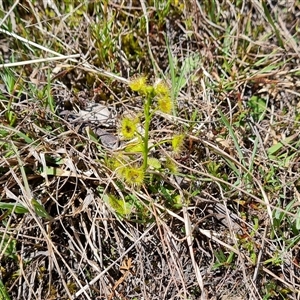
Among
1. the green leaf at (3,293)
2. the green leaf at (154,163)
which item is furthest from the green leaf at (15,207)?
the green leaf at (154,163)

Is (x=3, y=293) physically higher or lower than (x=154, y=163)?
lower

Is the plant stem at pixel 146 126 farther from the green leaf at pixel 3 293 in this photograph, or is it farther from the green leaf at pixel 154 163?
the green leaf at pixel 3 293

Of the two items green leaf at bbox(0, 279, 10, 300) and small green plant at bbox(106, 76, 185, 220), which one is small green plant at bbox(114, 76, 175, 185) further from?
green leaf at bbox(0, 279, 10, 300)

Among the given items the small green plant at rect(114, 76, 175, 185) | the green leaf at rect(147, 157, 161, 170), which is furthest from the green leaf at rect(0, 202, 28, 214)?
the green leaf at rect(147, 157, 161, 170)

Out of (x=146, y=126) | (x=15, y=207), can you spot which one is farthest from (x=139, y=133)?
(x=15, y=207)

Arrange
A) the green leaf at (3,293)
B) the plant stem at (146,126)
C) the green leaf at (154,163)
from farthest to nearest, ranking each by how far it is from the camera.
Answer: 1. the green leaf at (154,163)
2. the green leaf at (3,293)
3. the plant stem at (146,126)

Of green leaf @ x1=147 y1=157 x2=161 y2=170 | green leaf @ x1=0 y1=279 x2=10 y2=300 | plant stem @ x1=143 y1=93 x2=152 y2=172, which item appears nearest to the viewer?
plant stem @ x1=143 y1=93 x2=152 y2=172

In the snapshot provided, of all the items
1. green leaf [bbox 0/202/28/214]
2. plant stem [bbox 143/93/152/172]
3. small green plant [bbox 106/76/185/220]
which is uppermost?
plant stem [bbox 143/93/152/172]

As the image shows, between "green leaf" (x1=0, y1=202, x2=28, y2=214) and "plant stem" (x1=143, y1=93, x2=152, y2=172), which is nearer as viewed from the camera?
"plant stem" (x1=143, y1=93, x2=152, y2=172)

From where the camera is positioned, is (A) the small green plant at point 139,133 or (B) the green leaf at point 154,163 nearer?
(A) the small green plant at point 139,133

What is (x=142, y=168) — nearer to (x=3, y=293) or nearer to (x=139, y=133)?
(x=139, y=133)

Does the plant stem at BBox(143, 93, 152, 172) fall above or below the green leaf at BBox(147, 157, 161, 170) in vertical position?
above

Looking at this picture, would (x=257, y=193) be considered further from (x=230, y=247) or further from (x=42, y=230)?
(x=42, y=230)
